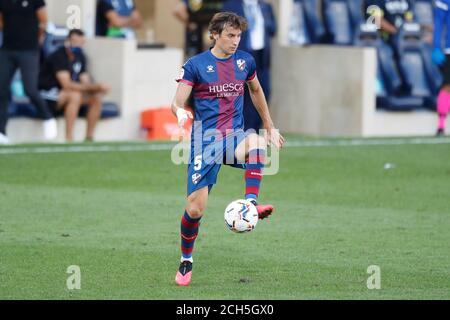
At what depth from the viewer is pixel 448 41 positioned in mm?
19844

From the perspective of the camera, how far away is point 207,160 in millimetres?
9961

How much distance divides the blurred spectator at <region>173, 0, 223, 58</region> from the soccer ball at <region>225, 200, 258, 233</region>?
48.3 ft

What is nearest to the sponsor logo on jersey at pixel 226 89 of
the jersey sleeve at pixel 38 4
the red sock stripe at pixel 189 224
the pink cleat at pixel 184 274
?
the red sock stripe at pixel 189 224

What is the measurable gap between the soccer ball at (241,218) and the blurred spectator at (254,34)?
11.2 metres

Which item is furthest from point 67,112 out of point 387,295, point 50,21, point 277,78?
point 387,295

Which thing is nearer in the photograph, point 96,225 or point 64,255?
point 64,255

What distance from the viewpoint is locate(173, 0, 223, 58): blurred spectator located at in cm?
2500

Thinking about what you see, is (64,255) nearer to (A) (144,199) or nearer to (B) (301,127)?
(A) (144,199)

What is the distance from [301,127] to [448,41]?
14.7ft

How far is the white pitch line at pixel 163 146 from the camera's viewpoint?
18500 millimetres

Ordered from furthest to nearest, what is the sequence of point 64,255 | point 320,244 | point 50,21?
point 50,21
point 320,244
point 64,255

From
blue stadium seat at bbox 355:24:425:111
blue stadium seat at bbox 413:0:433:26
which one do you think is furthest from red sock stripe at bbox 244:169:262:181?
blue stadium seat at bbox 413:0:433:26

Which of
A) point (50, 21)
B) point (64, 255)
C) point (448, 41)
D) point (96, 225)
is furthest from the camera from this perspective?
point (50, 21)

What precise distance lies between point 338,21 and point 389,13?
3.08ft
